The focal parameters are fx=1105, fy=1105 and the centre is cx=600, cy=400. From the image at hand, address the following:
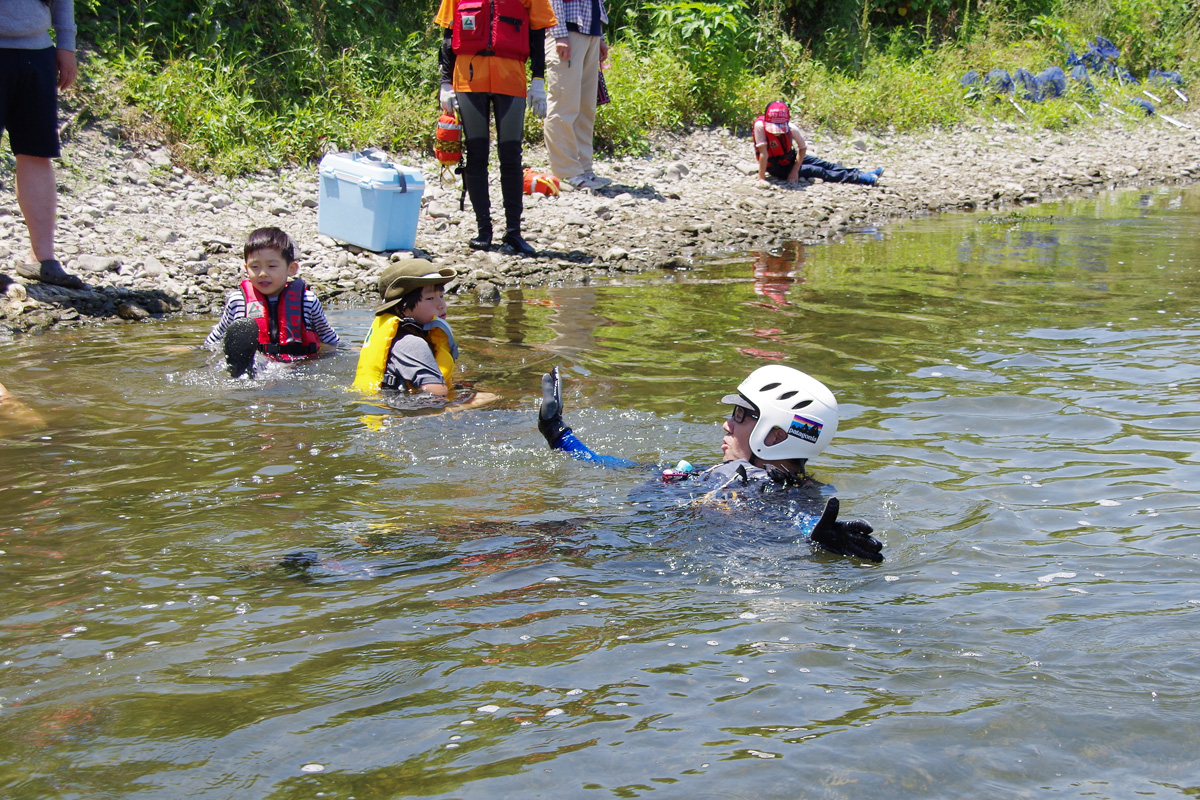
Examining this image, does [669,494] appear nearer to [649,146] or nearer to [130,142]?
[130,142]

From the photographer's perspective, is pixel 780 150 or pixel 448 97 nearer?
pixel 448 97

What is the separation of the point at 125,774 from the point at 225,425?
376cm

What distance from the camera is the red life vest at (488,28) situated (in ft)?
32.9

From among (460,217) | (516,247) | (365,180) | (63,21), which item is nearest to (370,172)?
(365,180)

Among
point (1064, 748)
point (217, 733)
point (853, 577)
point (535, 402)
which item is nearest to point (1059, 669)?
point (1064, 748)

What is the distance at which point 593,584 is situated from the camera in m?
4.18

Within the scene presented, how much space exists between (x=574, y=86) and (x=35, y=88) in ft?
20.7

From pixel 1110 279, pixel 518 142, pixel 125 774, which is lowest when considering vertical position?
pixel 125 774

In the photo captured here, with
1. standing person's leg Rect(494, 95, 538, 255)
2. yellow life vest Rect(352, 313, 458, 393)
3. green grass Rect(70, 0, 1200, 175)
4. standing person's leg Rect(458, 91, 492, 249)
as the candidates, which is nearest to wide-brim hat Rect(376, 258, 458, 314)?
yellow life vest Rect(352, 313, 458, 393)

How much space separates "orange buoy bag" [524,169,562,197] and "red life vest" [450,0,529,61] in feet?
9.70

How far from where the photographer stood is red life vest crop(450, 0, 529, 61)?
10.0 m

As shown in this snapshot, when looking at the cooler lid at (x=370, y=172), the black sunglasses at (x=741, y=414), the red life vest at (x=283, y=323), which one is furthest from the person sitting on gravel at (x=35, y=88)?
the black sunglasses at (x=741, y=414)

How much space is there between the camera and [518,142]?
1053 centimetres

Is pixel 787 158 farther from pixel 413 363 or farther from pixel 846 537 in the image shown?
pixel 846 537
